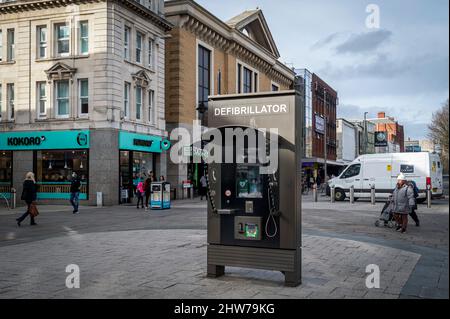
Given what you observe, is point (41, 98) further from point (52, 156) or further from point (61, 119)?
point (52, 156)

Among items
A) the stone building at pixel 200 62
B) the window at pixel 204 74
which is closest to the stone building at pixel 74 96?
the stone building at pixel 200 62

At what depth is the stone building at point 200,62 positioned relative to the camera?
33.2 metres

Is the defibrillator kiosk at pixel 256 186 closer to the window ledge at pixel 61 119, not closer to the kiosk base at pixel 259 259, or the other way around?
the kiosk base at pixel 259 259

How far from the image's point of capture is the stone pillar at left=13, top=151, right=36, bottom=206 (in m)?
27.8

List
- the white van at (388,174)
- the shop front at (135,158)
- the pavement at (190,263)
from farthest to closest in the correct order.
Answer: the shop front at (135,158)
the white van at (388,174)
the pavement at (190,263)

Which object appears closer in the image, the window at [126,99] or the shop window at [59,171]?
the shop window at [59,171]

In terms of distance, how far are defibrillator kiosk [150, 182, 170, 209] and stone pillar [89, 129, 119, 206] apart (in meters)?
3.78

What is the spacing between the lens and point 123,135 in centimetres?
2694

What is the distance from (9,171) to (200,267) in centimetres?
2372

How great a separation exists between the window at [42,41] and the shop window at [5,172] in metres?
6.16

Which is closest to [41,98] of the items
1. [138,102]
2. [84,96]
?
[84,96]
